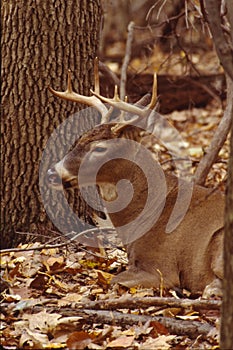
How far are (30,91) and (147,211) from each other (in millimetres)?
1375

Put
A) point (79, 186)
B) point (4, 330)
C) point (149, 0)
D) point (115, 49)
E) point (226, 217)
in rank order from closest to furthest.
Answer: point (226, 217), point (4, 330), point (79, 186), point (149, 0), point (115, 49)

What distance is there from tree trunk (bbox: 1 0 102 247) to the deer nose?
0.24 metres

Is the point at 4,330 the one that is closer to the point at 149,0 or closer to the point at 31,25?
the point at 31,25

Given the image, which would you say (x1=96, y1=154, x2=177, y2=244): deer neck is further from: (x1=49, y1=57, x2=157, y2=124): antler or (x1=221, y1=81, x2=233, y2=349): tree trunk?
(x1=221, y1=81, x2=233, y2=349): tree trunk

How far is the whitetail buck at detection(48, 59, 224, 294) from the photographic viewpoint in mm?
5047

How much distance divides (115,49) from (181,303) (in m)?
12.5

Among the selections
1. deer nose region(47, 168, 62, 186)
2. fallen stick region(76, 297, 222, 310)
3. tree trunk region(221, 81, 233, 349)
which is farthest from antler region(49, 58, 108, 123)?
tree trunk region(221, 81, 233, 349)

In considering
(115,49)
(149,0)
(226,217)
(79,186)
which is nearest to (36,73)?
(79,186)

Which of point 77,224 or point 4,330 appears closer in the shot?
point 4,330

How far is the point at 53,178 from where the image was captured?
5.41 m

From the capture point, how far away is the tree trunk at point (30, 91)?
5.60m

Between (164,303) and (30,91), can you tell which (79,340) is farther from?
(30,91)

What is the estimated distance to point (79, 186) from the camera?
548 centimetres

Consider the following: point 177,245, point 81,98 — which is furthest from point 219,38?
point 81,98
